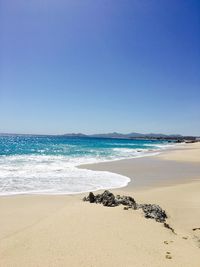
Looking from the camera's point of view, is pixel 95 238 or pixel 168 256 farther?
pixel 95 238

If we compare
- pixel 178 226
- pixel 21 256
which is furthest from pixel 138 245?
pixel 178 226

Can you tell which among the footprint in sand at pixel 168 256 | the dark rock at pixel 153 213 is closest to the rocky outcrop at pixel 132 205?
the dark rock at pixel 153 213

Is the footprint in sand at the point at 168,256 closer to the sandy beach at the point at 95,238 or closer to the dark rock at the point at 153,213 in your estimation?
the sandy beach at the point at 95,238

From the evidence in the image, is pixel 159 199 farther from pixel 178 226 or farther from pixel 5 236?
pixel 5 236

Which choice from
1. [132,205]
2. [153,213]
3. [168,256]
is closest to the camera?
[168,256]

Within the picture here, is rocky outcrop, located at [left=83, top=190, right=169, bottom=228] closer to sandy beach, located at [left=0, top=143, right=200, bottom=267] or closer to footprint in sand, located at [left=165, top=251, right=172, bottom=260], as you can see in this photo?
sandy beach, located at [left=0, top=143, right=200, bottom=267]

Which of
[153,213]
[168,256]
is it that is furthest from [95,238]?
[153,213]

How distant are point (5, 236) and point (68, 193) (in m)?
6.56

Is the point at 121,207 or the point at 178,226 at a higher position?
the point at 121,207

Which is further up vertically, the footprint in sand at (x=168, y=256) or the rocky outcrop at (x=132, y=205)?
the rocky outcrop at (x=132, y=205)

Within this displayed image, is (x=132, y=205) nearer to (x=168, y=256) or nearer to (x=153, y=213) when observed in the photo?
(x=153, y=213)

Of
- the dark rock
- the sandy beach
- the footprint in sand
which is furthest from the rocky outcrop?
the footprint in sand

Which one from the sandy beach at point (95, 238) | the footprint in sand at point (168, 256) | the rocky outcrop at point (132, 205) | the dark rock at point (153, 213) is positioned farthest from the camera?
the rocky outcrop at point (132, 205)

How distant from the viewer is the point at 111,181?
1759cm
